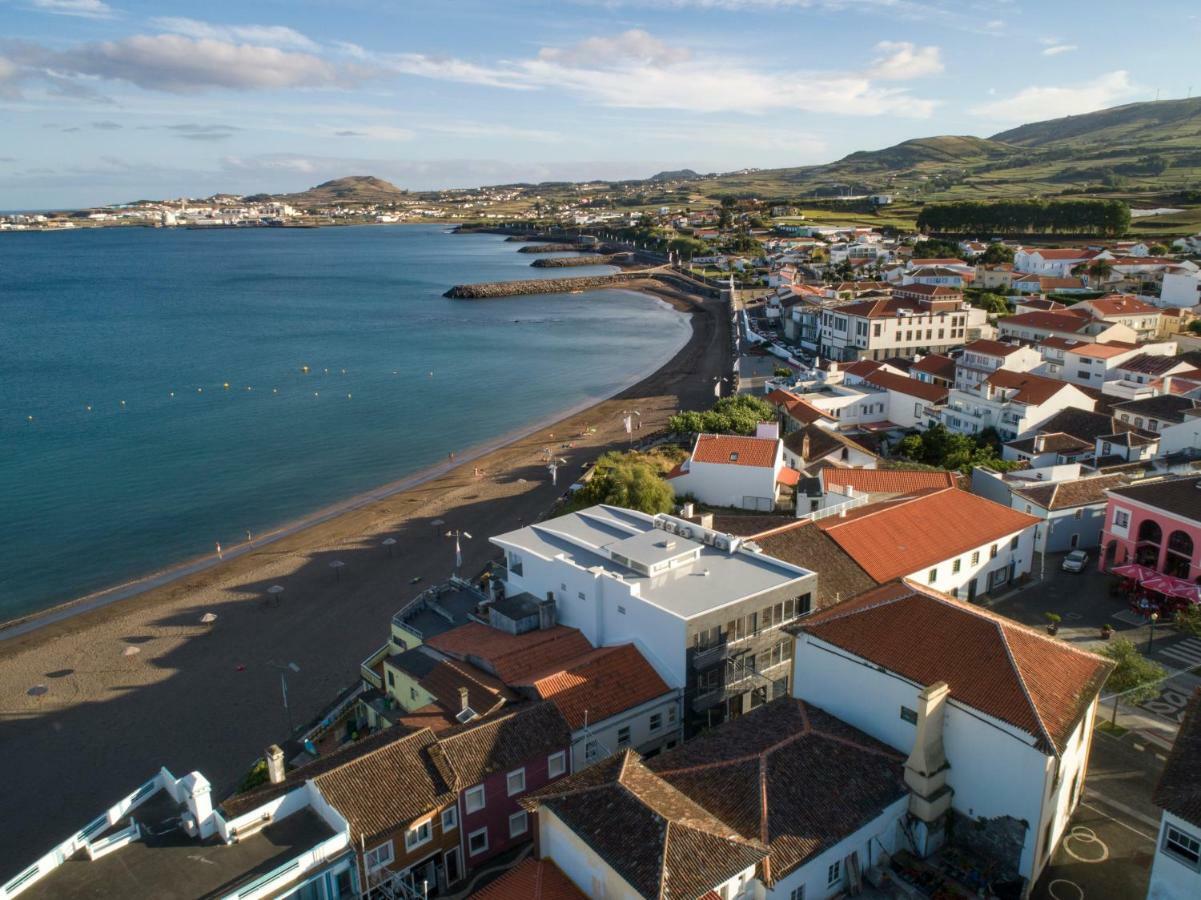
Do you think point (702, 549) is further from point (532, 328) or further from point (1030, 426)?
point (532, 328)

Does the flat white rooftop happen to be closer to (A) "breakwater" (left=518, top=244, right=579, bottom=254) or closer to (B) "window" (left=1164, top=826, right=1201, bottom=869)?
(B) "window" (left=1164, top=826, right=1201, bottom=869)

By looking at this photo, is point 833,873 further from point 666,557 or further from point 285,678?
point 285,678

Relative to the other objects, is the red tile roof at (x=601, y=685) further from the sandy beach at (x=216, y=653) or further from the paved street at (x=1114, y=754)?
the sandy beach at (x=216, y=653)

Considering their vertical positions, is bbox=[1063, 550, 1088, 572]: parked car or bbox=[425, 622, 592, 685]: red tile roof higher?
bbox=[425, 622, 592, 685]: red tile roof

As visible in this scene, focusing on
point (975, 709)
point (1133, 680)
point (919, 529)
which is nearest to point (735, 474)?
point (919, 529)

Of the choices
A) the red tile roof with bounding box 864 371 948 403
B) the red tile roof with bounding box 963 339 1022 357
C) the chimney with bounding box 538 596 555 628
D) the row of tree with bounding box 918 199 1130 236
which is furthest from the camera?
the row of tree with bounding box 918 199 1130 236

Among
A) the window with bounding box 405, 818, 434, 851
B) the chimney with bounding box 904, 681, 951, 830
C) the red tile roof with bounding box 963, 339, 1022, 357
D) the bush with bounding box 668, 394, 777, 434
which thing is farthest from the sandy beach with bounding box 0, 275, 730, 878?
the red tile roof with bounding box 963, 339, 1022, 357
